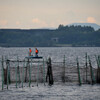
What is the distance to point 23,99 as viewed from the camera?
33688 mm

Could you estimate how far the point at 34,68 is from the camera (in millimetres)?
43906

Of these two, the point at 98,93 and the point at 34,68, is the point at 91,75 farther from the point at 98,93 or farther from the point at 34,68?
the point at 34,68

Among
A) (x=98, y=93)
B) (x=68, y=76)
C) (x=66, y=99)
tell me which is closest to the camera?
(x=66, y=99)

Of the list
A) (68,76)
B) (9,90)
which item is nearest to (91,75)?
(68,76)

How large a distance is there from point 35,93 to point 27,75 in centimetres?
677

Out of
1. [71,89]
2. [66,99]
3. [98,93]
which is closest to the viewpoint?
[66,99]

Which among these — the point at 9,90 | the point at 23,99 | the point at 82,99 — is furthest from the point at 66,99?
the point at 9,90

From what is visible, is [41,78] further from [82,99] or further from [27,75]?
[82,99]

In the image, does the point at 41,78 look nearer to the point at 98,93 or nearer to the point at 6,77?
the point at 6,77

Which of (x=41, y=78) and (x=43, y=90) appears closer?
(x=43, y=90)

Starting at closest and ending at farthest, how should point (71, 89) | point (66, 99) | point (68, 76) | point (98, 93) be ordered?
1. point (66, 99)
2. point (98, 93)
3. point (71, 89)
4. point (68, 76)

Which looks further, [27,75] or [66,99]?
[27,75]

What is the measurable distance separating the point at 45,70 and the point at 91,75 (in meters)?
5.80

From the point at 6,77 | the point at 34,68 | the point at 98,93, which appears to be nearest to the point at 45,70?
the point at 34,68
